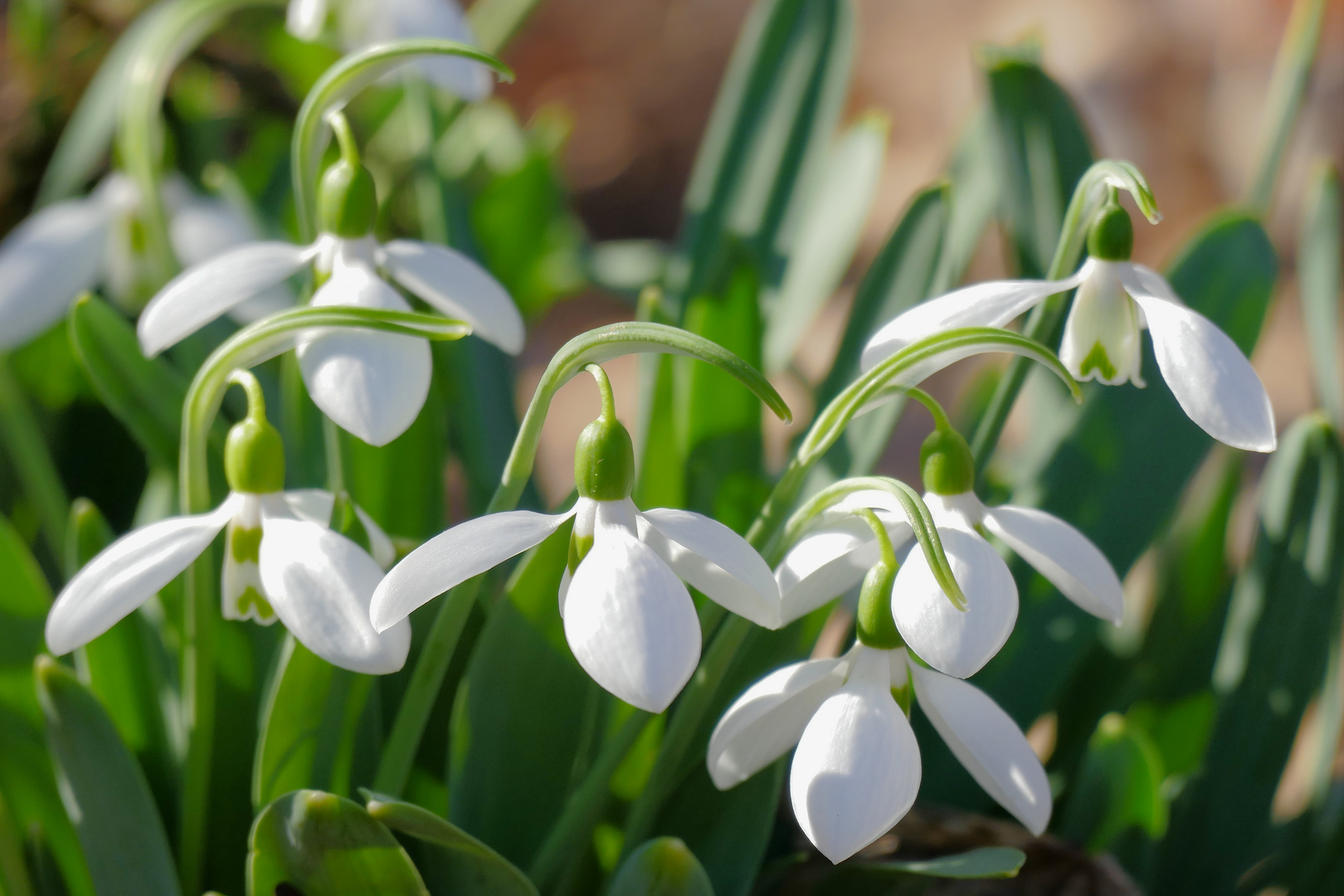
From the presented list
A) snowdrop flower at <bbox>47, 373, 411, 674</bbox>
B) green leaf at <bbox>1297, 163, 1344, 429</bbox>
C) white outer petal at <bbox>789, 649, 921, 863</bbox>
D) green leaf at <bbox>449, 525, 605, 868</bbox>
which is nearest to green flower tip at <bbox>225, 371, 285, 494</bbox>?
snowdrop flower at <bbox>47, 373, 411, 674</bbox>

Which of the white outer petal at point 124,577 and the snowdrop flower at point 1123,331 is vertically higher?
the snowdrop flower at point 1123,331

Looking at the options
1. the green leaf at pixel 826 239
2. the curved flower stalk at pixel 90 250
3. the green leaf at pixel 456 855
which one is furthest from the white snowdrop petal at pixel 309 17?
the green leaf at pixel 456 855

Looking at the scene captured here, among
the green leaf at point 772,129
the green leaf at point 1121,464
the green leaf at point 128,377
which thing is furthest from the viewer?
the green leaf at point 772,129

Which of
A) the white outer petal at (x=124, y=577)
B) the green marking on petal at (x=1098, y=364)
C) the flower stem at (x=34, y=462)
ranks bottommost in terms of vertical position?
the flower stem at (x=34, y=462)

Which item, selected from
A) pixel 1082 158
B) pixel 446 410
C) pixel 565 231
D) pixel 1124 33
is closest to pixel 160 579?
pixel 446 410

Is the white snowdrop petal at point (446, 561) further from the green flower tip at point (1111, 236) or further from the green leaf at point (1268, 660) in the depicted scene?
the green leaf at point (1268, 660)

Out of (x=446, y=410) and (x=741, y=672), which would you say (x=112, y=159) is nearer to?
(x=446, y=410)

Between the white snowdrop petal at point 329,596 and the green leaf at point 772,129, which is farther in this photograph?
the green leaf at point 772,129

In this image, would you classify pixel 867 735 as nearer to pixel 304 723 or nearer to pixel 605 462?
pixel 605 462
